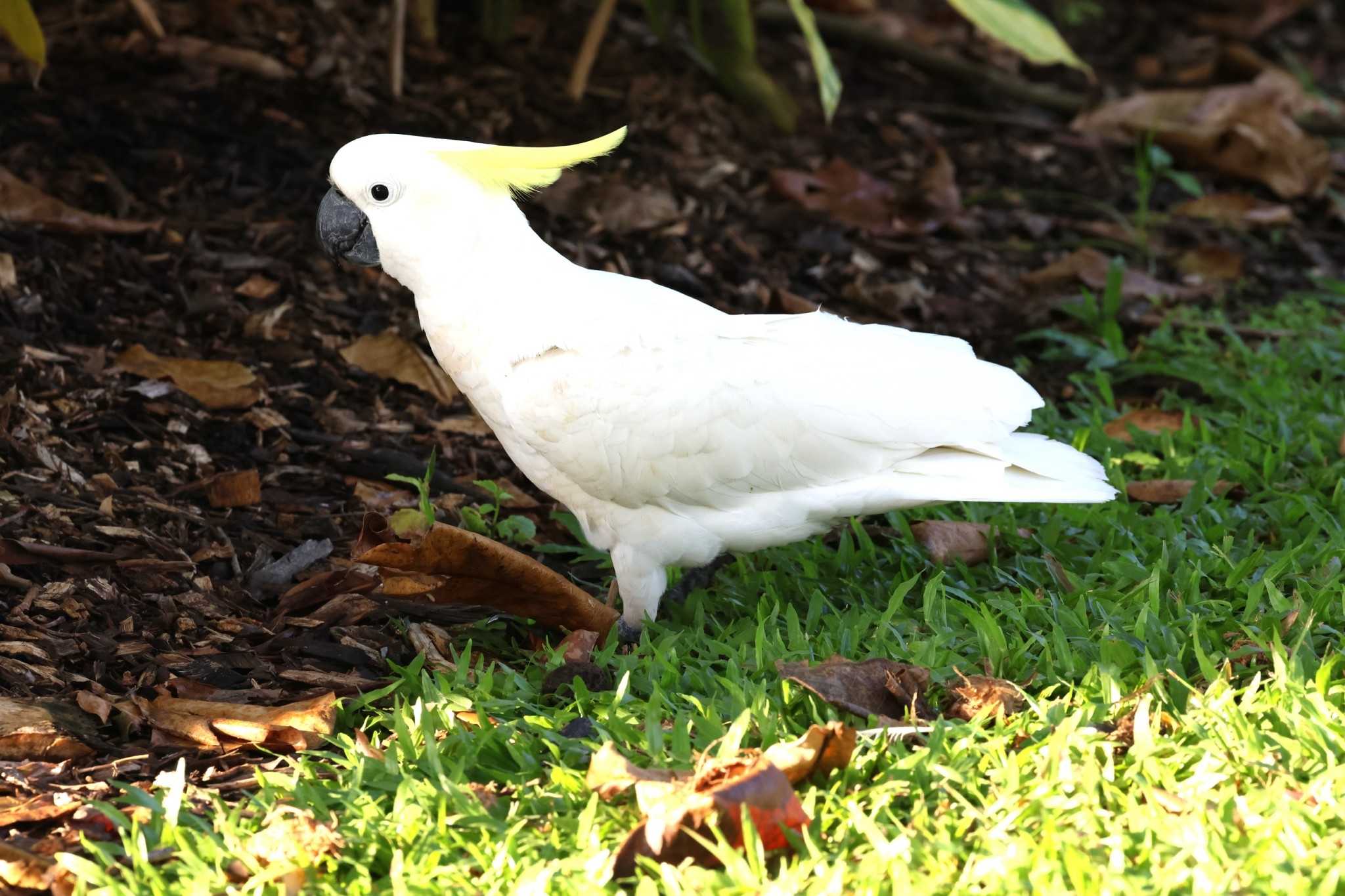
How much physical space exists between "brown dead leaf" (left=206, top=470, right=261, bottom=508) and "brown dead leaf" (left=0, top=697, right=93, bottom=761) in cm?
98

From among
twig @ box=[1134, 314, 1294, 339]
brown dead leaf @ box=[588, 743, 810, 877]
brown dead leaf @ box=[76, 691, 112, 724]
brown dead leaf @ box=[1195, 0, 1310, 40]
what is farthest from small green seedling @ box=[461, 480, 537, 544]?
brown dead leaf @ box=[1195, 0, 1310, 40]

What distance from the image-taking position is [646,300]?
3.25 metres

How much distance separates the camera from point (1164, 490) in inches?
144

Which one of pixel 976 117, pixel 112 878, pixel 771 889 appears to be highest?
pixel 771 889

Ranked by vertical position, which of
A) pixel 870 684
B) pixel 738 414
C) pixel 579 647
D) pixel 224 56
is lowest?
pixel 579 647

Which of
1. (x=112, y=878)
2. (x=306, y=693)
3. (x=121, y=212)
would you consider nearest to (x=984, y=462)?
(x=306, y=693)

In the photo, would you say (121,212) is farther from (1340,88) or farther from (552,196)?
(1340,88)

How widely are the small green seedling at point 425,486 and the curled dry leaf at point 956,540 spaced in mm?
1194

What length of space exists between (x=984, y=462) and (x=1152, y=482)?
0.80 meters

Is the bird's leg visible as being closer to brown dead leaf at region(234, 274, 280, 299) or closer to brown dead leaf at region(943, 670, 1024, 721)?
brown dead leaf at region(943, 670, 1024, 721)

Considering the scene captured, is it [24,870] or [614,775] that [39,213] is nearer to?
[24,870]

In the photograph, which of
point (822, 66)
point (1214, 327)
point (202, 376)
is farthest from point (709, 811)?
point (1214, 327)

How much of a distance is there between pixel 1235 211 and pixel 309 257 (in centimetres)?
361

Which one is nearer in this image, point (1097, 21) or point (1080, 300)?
point (1080, 300)
